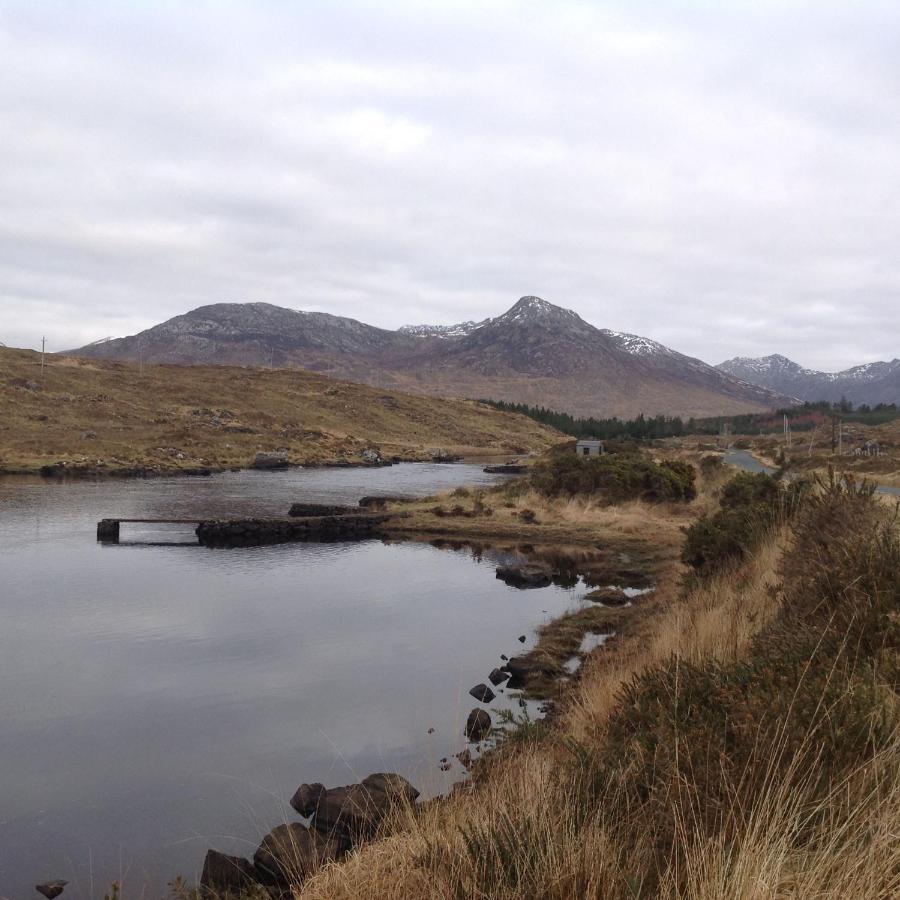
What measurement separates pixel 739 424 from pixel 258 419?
100m

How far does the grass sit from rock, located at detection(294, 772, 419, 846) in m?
2.08

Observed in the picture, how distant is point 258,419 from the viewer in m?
92.2

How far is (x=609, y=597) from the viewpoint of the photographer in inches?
810

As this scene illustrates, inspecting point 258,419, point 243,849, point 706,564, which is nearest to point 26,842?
point 243,849

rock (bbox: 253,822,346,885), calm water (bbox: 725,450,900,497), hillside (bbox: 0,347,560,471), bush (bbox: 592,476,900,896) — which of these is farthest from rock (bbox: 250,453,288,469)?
bush (bbox: 592,476,900,896)

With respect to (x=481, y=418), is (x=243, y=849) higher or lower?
lower

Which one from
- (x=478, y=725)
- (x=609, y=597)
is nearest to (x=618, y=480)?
(x=609, y=597)

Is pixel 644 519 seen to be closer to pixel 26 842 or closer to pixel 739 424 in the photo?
pixel 26 842

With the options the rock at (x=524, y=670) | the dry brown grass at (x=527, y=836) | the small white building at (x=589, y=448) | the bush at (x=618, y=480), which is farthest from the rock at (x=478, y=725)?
the small white building at (x=589, y=448)

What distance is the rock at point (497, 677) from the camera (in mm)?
14117

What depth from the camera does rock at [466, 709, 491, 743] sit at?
11.3 meters

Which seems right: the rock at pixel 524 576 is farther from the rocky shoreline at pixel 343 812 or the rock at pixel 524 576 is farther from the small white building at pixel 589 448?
the small white building at pixel 589 448

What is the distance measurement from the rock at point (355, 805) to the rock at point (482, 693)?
382 centimetres

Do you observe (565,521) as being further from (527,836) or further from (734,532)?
(527,836)
